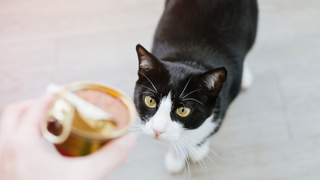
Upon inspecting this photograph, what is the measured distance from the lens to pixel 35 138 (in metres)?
0.49

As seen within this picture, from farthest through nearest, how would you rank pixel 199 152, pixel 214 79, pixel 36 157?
pixel 199 152 → pixel 214 79 → pixel 36 157

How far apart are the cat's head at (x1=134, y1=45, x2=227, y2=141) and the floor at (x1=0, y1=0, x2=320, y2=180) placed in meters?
0.49

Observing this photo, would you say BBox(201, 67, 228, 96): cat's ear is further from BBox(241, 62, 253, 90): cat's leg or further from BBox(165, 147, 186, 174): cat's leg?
BBox(241, 62, 253, 90): cat's leg

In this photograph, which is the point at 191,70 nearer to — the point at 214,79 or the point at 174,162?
the point at 214,79

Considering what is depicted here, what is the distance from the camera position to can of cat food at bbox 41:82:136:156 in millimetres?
489

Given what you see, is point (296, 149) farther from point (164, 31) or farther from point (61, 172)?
point (61, 172)

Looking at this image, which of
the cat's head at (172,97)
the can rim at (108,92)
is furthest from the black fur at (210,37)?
the can rim at (108,92)

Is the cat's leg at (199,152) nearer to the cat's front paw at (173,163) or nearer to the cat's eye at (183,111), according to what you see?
the cat's front paw at (173,163)

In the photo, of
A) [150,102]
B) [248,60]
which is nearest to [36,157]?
[150,102]

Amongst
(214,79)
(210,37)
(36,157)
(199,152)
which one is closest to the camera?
(36,157)

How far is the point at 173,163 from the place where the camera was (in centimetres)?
121

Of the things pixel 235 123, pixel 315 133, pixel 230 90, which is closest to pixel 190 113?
pixel 230 90

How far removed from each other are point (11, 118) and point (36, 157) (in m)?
0.10

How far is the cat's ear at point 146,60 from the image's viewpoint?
78 centimetres
